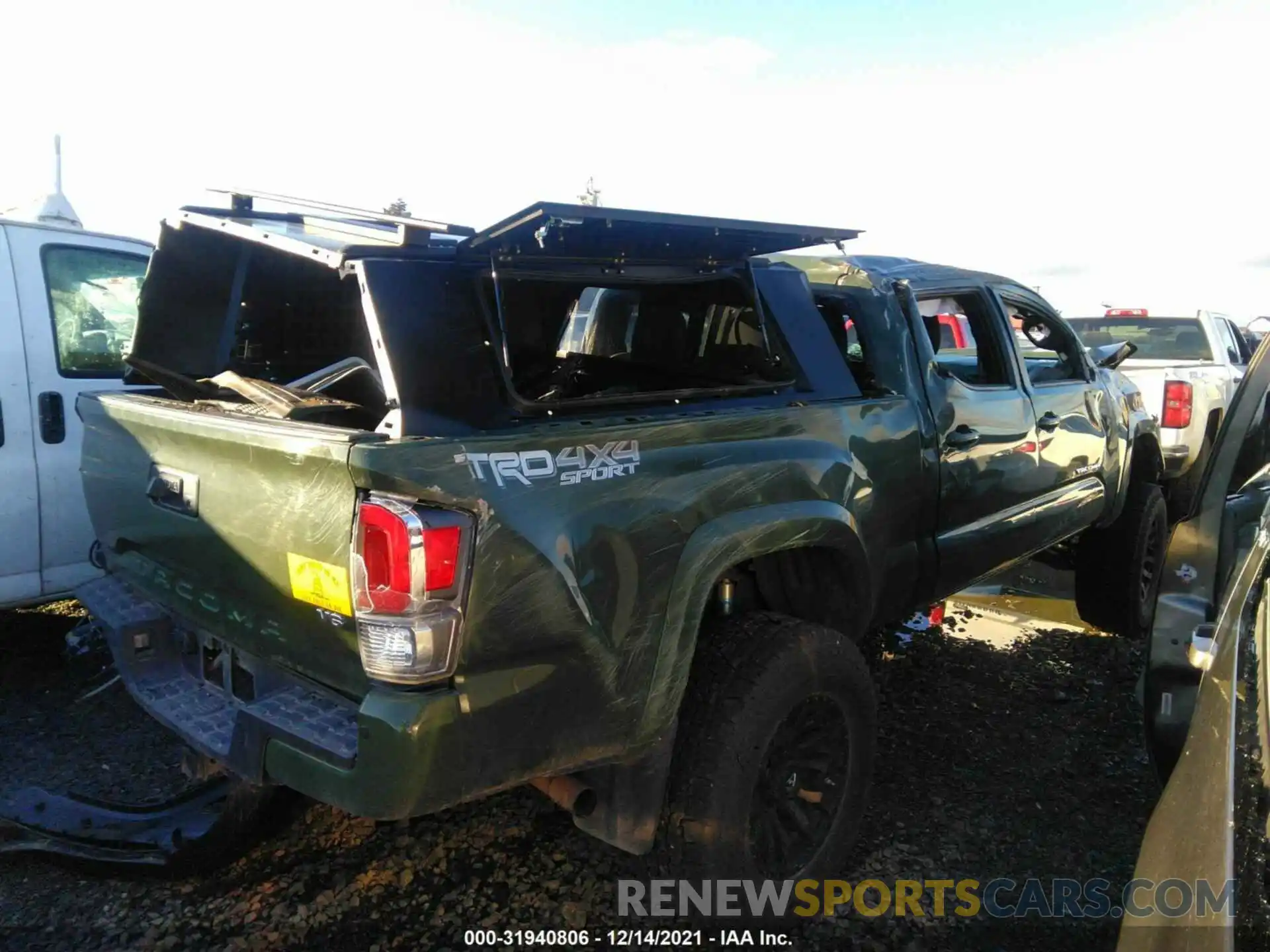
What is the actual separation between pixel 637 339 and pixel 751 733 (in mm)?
1592

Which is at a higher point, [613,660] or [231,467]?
[231,467]

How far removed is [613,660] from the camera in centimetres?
211

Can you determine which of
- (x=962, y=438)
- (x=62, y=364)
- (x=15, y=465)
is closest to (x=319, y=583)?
(x=962, y=438)

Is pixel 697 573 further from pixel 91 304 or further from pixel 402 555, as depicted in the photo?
pixel 91 304

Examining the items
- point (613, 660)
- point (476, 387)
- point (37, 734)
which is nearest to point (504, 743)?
point (613, 660)

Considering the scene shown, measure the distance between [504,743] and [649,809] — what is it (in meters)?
0.56

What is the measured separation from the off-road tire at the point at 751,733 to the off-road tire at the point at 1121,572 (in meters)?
2.89

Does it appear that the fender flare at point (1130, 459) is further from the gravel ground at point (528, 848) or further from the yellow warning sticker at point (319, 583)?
the yellow warning sticker at point (319, 583)

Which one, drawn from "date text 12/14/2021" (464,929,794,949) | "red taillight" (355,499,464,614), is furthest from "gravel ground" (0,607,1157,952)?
"red taillight" (355,499,464,614)

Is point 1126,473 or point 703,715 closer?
point 703,715

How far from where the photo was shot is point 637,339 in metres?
3.40

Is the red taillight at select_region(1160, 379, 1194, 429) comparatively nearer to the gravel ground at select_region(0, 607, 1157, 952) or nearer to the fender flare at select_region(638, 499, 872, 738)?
the gravel ground at select_region(0, 607, 1157, 952)

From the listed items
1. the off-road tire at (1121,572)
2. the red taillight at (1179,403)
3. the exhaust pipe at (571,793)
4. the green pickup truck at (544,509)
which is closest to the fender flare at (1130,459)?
the off-road tire at (1121,572)

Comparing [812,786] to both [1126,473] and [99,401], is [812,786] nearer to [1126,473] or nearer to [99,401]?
[99,401]
